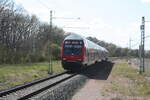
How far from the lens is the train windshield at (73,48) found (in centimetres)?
2583

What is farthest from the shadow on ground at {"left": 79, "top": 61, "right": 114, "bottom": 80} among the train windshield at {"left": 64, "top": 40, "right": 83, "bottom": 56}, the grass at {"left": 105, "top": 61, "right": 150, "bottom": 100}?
the train windshield at {"left": 64, "top": 40, "right": 83, "bottom": 56}

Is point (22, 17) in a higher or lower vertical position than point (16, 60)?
higher

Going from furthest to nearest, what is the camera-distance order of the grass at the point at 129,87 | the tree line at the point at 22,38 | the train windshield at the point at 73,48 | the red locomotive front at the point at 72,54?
1. the tree line at the point at 22,38
2. the train windshield at the point at 73,48
3. the red locomotive front at the point at 72,54
4. the grass at the point at 129,87

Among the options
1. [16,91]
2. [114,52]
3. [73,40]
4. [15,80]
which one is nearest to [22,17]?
[73,40]

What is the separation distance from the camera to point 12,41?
6228 cm

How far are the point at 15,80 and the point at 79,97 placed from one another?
23.0 ft

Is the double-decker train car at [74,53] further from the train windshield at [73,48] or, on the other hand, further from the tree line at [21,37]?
the tree line at [21,37]

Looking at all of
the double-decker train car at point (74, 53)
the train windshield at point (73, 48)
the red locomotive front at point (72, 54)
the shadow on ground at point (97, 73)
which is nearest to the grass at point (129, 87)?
the shadow on ground at point (97, 73)

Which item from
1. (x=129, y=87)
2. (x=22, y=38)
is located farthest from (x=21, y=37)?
(x=129, y=87)

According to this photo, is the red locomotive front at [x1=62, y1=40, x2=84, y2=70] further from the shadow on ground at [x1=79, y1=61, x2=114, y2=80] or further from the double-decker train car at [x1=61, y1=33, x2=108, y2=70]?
the shadow on ground at [x1=79, y1=61, x2=114, y2=80]

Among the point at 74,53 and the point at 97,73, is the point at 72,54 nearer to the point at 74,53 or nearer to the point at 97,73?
the point at 74,53

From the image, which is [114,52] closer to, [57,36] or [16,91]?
[57,36]

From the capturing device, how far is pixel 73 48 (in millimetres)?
25953

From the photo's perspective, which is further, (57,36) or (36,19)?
(57,36)
